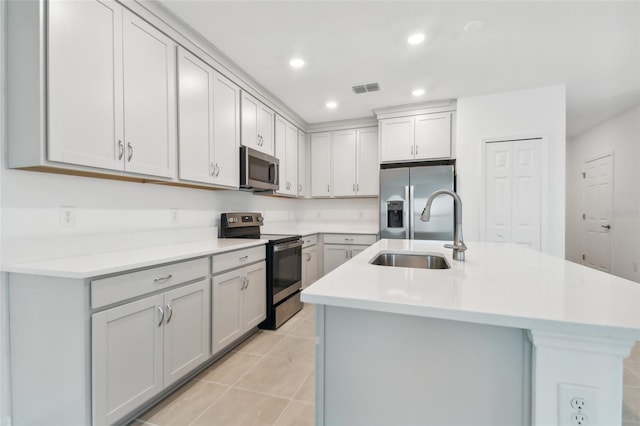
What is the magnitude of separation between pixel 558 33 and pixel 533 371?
2748mm

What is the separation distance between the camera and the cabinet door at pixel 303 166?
4.28 m

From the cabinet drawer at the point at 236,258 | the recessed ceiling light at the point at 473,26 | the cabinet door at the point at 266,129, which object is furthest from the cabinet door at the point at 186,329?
the recessed ceiling light at the point at 473,26

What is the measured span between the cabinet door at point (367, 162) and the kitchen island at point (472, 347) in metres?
3.16

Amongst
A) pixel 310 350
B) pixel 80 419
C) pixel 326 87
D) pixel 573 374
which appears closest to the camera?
pixel 573 374

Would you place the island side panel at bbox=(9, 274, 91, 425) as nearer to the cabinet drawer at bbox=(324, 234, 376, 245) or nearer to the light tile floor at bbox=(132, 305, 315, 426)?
the light tile floor at bbox=(132, 305, 315, 426)

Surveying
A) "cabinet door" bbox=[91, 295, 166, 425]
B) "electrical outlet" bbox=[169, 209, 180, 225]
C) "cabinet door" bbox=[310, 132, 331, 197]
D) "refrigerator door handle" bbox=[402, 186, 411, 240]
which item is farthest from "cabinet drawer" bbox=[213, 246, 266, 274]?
"cabinet door" bbox=[310, 132, 331, 197]

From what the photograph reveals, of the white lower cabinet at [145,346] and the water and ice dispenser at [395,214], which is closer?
the white lower cabinet at [145,346]

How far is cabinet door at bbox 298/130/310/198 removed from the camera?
428cm

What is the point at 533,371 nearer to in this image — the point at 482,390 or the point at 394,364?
the point at 482,390

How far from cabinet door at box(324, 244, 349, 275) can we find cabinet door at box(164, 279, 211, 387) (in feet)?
7.30

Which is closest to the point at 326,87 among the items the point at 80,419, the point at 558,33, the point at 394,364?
the point at 558,33

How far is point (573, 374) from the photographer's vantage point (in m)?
0.70

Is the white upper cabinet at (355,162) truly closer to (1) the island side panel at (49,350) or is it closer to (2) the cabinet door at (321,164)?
(2) the cabinet door at (321,164)

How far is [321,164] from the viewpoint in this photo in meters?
4.46
